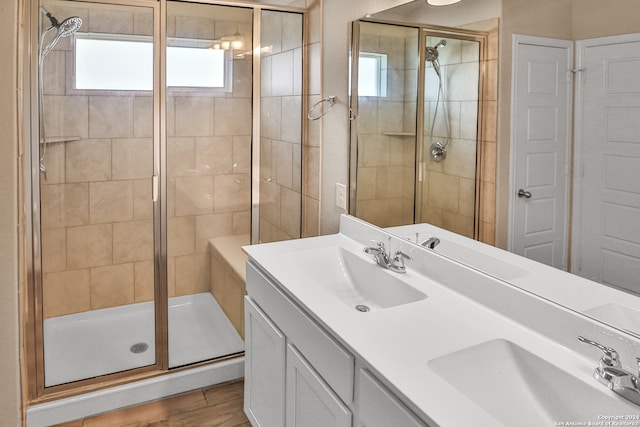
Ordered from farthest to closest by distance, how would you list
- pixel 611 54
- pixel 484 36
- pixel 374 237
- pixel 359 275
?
pixel 374 237 < pixel 359 275 < pixel 484 36 < pixel 611 54

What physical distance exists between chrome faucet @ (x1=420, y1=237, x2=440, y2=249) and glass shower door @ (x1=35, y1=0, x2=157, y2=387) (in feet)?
4.96

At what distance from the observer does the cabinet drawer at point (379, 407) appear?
3.25 ft

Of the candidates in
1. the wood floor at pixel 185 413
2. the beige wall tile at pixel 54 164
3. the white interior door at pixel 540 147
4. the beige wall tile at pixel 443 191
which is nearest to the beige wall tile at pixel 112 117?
the beige wall tile at pixel 54 164

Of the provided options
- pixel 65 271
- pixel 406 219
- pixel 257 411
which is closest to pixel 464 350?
pixel 406 219

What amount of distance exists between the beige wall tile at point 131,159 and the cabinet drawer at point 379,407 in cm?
185

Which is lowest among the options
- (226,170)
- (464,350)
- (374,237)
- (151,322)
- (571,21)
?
(151,322)

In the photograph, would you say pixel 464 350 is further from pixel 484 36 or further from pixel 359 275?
pixel 484 36

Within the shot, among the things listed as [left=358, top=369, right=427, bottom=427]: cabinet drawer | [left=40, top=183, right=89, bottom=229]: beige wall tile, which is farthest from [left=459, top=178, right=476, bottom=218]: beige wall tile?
[left=40, top=183, right=89, bottom=229]: beige wall tile

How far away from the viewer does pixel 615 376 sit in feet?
3.17

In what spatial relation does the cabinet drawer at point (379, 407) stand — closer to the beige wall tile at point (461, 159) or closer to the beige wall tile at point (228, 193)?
the beige wall tile at point (461, 159)

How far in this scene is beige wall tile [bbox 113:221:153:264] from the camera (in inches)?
107

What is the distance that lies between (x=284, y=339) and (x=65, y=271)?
171cm

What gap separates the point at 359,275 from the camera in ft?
6.28

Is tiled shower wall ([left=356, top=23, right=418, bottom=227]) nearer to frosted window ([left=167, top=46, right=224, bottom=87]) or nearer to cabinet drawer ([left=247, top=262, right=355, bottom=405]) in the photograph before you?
cabinet drawer ([left=247, top=262, right=355, bottom=405])
